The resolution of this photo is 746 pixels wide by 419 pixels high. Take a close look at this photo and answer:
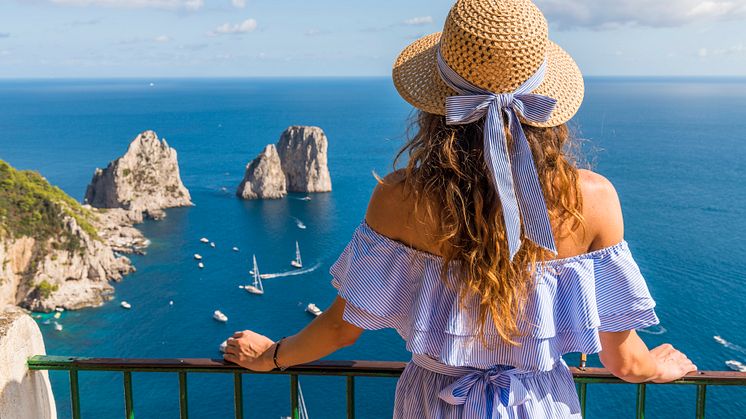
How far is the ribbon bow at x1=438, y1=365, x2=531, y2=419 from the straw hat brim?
27.1 inches

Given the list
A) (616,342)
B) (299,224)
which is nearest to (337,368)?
(616,342)

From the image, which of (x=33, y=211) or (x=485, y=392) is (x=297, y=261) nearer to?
(x=33, y=211)

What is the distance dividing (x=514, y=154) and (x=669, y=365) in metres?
1.07

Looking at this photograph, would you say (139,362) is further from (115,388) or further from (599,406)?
(115,388)

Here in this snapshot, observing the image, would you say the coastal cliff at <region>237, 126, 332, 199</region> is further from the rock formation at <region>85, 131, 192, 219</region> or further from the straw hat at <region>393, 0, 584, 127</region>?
the straw hat at <region>393, 0, 584, 127</region>

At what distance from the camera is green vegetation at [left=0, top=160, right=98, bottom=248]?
3991 centimetres

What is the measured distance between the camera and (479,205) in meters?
1.65

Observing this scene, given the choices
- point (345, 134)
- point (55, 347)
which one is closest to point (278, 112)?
point (345, 134)

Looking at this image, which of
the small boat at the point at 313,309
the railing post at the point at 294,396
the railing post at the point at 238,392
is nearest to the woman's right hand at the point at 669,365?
the railing post at the point at 294,396

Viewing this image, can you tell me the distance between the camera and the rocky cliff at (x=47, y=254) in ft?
123

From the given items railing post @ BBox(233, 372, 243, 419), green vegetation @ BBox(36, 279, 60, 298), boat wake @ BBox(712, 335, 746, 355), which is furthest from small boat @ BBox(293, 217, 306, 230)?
railing post @ BBox(233, 372, 243, 419)

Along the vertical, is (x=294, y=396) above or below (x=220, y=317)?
above

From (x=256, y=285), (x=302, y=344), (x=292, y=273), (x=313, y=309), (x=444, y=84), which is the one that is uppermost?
(x=444, y=84)

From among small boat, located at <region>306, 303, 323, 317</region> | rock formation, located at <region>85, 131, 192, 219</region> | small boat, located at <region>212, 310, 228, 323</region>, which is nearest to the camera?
small boat, located at <region>212, 310, 228, 323</region>
